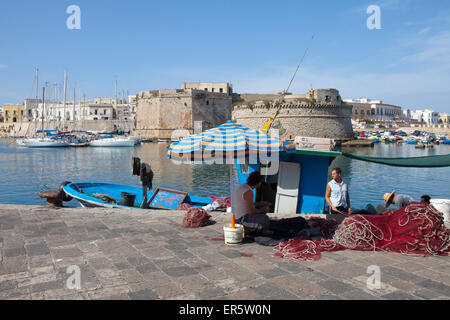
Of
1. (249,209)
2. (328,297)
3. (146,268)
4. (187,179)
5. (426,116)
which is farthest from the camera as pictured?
(426,116)

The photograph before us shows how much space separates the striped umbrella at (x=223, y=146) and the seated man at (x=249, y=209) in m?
0.39

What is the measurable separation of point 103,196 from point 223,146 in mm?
6372

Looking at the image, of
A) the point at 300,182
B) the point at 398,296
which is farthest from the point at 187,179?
the point at 398,296

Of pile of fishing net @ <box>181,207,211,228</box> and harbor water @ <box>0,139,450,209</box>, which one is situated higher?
pile of fishing net @ <box>181,207,211,228</box>

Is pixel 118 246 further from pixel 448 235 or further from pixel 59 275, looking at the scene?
pixel 448 235

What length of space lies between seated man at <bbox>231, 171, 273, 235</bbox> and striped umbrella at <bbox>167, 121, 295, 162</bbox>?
0.39 m

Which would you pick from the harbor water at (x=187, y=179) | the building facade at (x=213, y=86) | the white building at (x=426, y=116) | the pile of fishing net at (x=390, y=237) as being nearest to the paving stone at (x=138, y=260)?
the pile of fishing net at (x=390, y=237)

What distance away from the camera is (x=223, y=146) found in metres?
4.73

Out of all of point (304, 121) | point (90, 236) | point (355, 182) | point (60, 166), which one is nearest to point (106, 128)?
point (304, 121)

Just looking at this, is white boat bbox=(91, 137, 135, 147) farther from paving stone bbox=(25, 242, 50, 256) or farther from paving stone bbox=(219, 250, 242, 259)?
paving stone bbox=(219, 250, 242, 259)

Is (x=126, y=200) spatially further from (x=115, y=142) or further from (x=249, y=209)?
(x=115, y=142)

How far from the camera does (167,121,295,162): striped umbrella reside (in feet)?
15.3

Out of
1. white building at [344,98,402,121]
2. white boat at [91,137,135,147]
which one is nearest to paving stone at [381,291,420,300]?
white boat at [91,137,135,147]

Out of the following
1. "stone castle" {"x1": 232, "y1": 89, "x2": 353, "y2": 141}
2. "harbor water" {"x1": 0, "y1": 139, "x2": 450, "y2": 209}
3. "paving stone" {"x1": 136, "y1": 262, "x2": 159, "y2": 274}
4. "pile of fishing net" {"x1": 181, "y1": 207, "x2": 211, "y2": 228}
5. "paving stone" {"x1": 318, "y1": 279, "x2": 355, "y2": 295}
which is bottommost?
"harbor water" {"x1": 0, "y1": 139, "x2": 450, "y2": 209}
